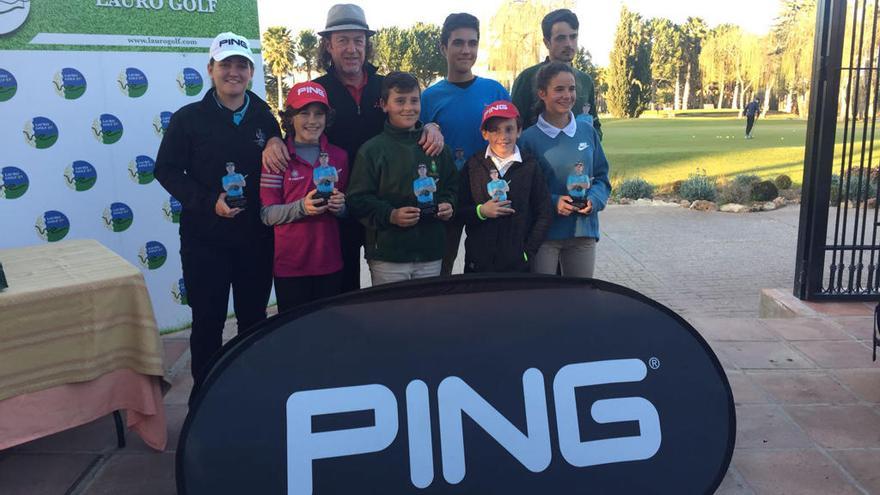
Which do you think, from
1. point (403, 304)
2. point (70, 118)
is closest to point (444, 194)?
point (403, 304)

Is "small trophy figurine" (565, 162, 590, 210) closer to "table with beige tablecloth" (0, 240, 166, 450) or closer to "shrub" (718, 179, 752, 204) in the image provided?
"table with beige tablecloth" (0, 240, 166, 450)

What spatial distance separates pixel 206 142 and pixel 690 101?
252ft

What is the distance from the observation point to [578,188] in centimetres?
329

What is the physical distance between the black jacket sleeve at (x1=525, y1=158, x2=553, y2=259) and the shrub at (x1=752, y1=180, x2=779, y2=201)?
11.4m

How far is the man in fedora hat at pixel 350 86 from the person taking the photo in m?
3.53

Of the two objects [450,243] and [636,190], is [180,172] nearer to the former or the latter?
[450,243]

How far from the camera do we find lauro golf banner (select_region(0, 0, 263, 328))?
13.9ft

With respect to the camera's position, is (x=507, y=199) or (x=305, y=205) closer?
(x=305, y=205)

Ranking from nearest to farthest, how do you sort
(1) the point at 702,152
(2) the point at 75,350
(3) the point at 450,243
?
(2) the point at 75,350 → (3) the point at 450,243 → (1) the point at 702,152

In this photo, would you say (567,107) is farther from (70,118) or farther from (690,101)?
(690,101)

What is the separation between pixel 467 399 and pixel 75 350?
166 centimetres

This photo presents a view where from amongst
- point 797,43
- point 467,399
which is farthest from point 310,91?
point 797,43

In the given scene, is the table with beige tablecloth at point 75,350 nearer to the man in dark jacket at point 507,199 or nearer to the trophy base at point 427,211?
the trophy base at point 427,211

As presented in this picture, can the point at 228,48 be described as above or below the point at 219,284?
above
